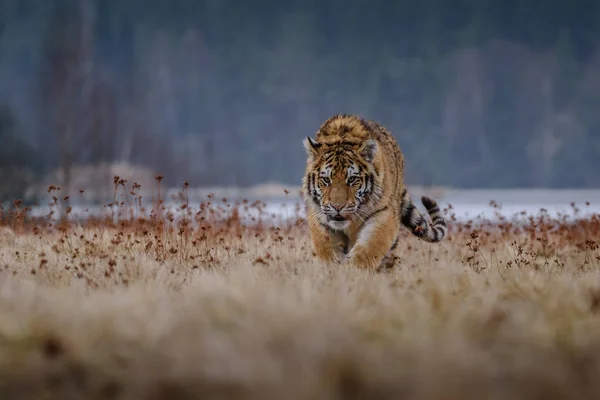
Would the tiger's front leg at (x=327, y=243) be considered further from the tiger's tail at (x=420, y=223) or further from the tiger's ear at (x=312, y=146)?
the tiger's tail at (x=420, y=223)

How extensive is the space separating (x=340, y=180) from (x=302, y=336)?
11.4 feet

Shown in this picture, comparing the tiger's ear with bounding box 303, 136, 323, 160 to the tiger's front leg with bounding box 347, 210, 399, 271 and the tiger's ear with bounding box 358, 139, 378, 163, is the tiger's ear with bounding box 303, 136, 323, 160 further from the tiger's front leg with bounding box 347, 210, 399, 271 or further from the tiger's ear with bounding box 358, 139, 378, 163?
the tiger's front leg with bounding box 347, 210, 399, 271

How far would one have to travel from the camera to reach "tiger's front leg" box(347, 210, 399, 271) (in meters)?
Result: 7.46

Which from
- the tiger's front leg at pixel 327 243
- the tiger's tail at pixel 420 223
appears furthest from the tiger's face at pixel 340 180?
the tiger's tail at pixel 420 223

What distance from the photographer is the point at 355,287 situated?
5730mm

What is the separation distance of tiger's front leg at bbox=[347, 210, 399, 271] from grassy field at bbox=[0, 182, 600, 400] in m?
0.63

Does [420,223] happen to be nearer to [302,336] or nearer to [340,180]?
[340,180]

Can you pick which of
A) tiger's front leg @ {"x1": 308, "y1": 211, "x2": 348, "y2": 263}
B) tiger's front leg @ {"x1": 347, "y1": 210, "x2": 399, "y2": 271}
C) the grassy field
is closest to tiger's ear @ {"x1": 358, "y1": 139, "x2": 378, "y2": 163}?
tiger's front leg @ {"x1": 347, "y1": 210, "x2": 399, "y2": 271}

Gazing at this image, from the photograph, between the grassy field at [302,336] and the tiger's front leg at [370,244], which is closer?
the grassy field at [302,336]

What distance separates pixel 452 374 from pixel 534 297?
235 centimetres

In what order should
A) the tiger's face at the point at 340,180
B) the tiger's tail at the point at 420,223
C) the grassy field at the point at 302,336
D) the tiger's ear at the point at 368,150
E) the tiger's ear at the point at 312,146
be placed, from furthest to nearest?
the tiger's tail at the point at 420,223
the tiger's ear at the point at 312,146
the tiger's ear at the point at 368,150
the tiger's face at the point at 340,180
the grassy field at the point at 302,336

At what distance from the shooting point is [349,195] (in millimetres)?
7234

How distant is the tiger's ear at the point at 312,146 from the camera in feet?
25.0

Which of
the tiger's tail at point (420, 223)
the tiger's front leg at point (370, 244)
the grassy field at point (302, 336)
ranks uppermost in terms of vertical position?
the tiger's tail at point (420, 223)
